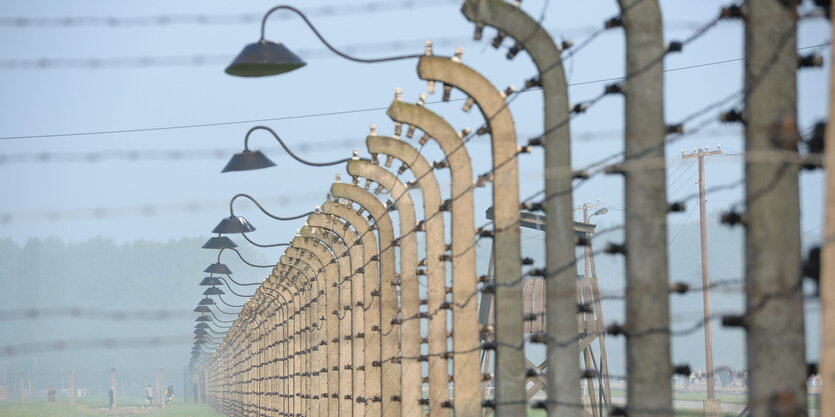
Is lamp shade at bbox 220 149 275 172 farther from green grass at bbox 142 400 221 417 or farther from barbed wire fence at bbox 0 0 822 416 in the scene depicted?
green grass at bbox 142 400 221 417

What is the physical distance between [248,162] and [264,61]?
3685 millimetres

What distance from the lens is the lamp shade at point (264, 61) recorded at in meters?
11.5

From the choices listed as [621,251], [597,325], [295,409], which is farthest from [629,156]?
[295,409]

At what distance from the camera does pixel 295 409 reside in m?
28.0

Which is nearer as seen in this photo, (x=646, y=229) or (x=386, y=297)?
(x=646, y=229)

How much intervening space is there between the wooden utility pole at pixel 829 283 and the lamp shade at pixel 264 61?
706 centimetres

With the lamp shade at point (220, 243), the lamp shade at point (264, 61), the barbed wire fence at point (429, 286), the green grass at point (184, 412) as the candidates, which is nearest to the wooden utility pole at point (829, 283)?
the barbed wire fence at point (429, 286)

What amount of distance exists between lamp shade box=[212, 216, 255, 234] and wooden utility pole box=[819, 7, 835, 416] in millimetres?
14957

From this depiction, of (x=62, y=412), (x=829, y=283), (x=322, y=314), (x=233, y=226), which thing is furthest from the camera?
(x=62, y=412)

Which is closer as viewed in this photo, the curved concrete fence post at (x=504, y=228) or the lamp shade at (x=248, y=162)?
the curved concrete fence post at (x=504, y=228)

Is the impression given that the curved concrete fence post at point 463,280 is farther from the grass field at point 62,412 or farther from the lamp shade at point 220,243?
the grass field at point 62,412

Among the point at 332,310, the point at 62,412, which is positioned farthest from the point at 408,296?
the point at 62,412

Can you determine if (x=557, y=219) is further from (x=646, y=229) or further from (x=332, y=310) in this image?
(x=332, y=310)

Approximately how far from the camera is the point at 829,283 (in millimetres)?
4777
